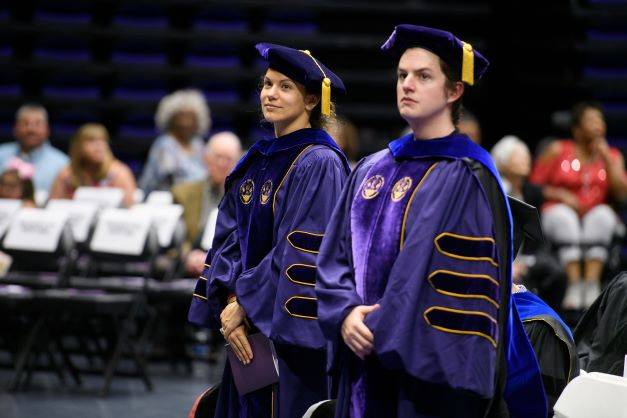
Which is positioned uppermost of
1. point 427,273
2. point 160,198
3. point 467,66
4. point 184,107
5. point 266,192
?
point 467,66

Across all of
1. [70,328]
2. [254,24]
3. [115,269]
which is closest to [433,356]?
[70,328]

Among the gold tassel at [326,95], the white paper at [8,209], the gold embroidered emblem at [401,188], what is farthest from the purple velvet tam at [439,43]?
the white paper at [8,209]

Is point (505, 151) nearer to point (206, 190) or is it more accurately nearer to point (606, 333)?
point (206, 190)

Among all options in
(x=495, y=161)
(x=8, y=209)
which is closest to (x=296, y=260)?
(x=8, y=209)

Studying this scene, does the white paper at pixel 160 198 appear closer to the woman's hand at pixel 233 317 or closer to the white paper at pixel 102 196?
the white paper at pixel 102 196

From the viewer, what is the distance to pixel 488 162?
9.20 ft

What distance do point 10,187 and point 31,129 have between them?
879 mm

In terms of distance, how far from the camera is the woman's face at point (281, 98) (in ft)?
11.5

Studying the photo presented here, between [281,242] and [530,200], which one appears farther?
[530,200]

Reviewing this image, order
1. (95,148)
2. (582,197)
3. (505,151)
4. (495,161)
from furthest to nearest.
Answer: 1. (582,197)
2. (95,148)
3. (495,161)
4. (505,151)

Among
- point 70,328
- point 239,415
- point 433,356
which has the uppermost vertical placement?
point 433,356

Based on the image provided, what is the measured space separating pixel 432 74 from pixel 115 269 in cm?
551

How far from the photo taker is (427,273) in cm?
268

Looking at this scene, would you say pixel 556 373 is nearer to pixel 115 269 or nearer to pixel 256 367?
pixel 256 367
